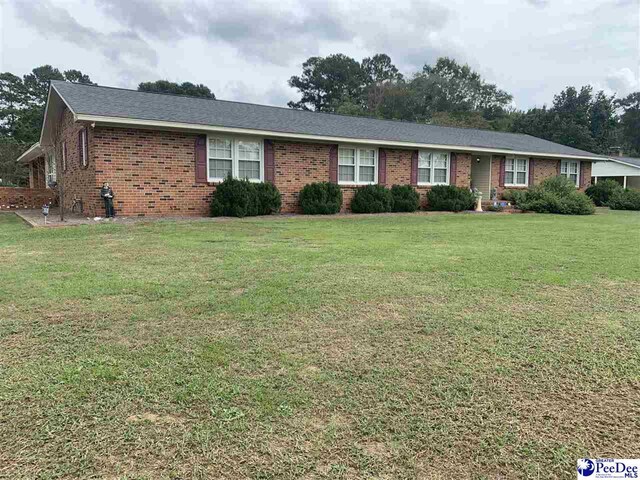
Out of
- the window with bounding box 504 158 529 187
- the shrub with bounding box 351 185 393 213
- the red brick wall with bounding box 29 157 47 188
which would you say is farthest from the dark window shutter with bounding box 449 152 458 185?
the red brick wall with bounding box 29 157 47 188

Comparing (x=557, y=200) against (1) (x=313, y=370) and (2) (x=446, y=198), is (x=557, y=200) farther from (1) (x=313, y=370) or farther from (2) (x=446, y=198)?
(1) (x=313, y=370)

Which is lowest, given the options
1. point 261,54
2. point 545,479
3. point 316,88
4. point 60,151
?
point 545,479

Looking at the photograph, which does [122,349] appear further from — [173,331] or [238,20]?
[238,20]

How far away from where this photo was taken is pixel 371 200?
15.6 metres

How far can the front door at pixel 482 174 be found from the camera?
20.0 m

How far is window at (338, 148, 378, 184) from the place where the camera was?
15.9m

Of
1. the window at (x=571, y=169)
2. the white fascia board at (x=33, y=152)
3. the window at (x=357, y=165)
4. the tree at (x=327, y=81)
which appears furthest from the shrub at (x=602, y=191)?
the tree at (x=327, y=81)

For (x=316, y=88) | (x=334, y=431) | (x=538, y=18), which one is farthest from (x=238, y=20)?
(x=316, y=88)

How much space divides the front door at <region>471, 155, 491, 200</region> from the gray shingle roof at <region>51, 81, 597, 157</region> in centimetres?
73

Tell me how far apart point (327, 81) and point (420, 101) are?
13457mm

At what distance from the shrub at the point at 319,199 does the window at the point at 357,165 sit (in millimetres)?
1203

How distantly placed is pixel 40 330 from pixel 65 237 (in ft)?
18.4

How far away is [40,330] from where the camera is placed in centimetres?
347

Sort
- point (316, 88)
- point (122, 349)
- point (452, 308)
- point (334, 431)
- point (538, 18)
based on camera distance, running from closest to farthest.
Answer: point (334, 431), point (122, 349), point (452, 308), point (538, 18), point (316, 88)
